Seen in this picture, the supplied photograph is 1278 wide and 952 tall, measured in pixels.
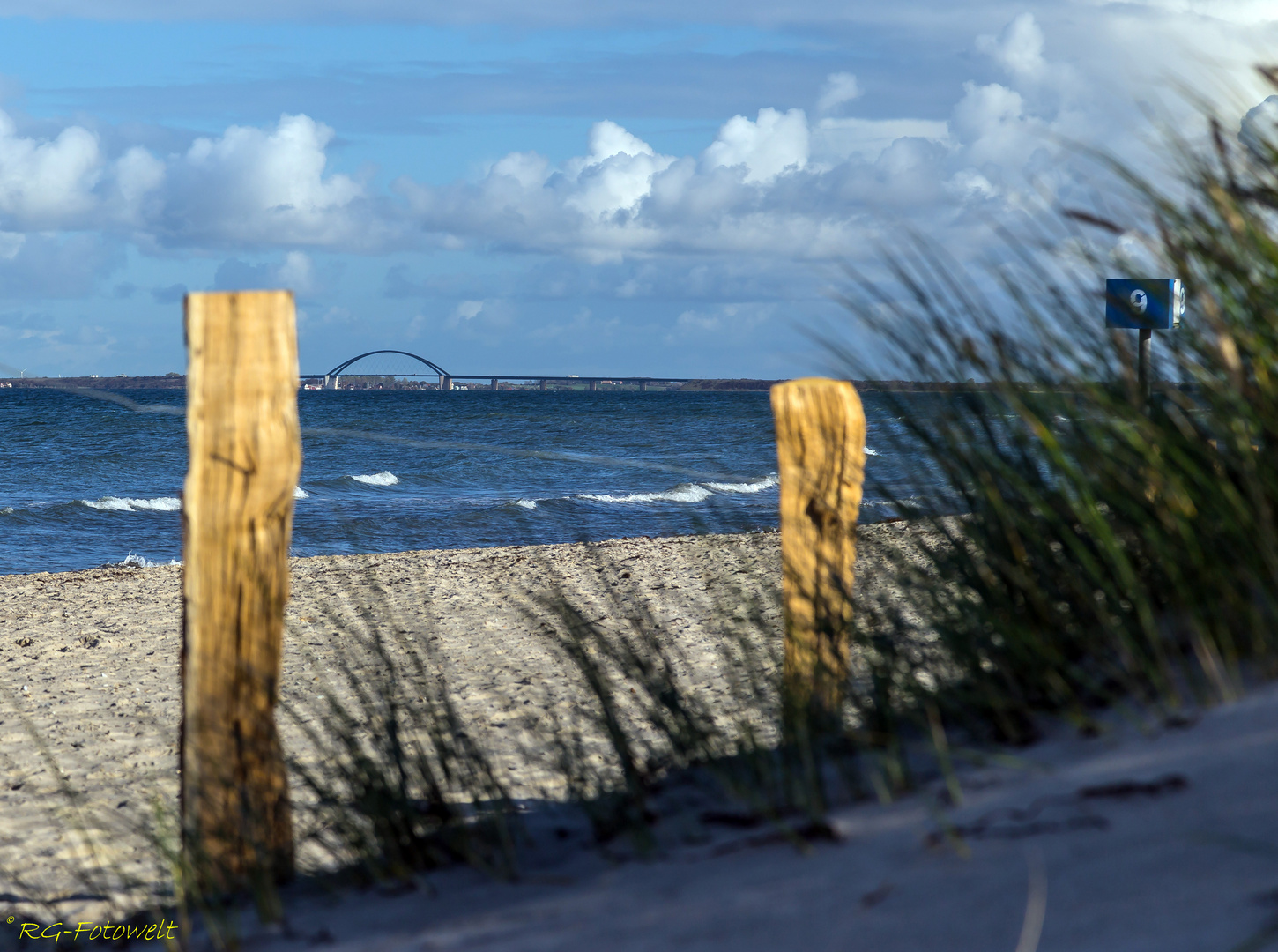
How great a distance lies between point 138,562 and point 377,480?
30.0ft

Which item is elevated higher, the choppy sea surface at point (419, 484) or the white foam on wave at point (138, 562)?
the choppy sea surface at point (419, 484)

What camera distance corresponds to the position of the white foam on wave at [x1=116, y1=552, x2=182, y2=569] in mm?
10117

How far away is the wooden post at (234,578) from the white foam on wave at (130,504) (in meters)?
14.6

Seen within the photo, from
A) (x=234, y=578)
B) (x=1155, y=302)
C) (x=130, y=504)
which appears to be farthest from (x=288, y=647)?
(x=130, y=504)

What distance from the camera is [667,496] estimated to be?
16297 millimetres

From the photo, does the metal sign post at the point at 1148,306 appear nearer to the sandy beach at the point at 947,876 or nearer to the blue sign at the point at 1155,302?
the blue sign at the point at 1155,302

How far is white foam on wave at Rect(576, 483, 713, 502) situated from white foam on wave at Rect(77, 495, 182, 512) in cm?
635

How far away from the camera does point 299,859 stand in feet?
8.53

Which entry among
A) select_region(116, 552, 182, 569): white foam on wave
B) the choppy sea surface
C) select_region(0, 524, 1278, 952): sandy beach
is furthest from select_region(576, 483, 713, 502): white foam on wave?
select_region(0, 524, 1278, 952): sandy beach

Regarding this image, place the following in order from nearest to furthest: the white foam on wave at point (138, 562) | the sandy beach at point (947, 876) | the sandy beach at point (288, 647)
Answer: the sandy beach at point (947, 876)
the sandy beach at point (288, 647)
the white foam on wave at point (138, 562)

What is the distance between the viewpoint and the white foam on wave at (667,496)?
52.2ft

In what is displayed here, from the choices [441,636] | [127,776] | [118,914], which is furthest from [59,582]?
[118,914]

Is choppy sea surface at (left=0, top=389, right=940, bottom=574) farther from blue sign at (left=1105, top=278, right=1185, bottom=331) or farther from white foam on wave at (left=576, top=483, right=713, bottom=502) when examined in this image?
blue sign at (left=1105, top=278, right=1185, bottom=331)

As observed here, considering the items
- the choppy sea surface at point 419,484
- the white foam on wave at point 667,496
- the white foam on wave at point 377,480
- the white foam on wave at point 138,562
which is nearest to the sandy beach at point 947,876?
the choppy sea surface at point 419,484
